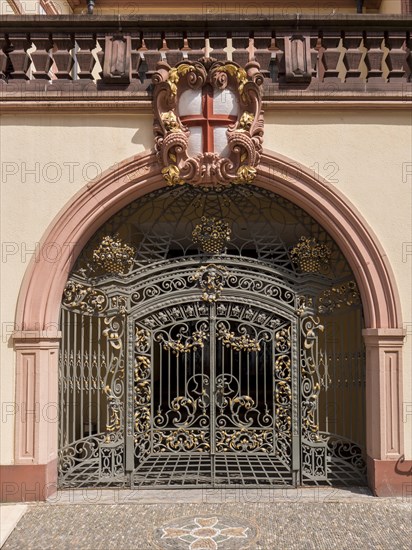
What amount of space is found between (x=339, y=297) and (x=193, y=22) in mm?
3186

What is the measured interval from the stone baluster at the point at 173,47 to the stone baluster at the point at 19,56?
4.57 ft

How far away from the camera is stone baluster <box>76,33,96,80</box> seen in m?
5.24

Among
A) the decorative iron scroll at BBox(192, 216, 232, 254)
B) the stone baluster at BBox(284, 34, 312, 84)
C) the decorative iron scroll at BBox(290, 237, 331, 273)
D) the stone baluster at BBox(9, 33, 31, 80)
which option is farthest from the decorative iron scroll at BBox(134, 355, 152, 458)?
the stone baluster at BBox(284, 34, 312, 84)

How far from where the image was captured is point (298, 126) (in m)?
A: 5.23

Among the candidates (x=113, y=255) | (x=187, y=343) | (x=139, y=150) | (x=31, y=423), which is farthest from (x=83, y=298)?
(x=139, y=150)

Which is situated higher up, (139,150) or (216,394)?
(139,150)

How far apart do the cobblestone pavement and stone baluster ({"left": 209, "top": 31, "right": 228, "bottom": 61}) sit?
4429 mm

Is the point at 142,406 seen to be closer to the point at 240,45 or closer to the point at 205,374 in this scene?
the point at 205,374

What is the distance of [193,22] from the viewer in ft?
17.2

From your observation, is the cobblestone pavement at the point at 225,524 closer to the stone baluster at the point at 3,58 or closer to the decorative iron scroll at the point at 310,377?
the decorative iron scroll at the point at 310,377

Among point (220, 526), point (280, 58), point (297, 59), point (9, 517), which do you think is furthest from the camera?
point (280, 58)

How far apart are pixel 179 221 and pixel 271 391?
205cm

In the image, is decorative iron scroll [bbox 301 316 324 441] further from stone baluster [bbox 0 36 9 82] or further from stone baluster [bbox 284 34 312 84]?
stone baluster [bbox 0 36 9 82]

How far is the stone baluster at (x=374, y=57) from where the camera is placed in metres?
5.24
